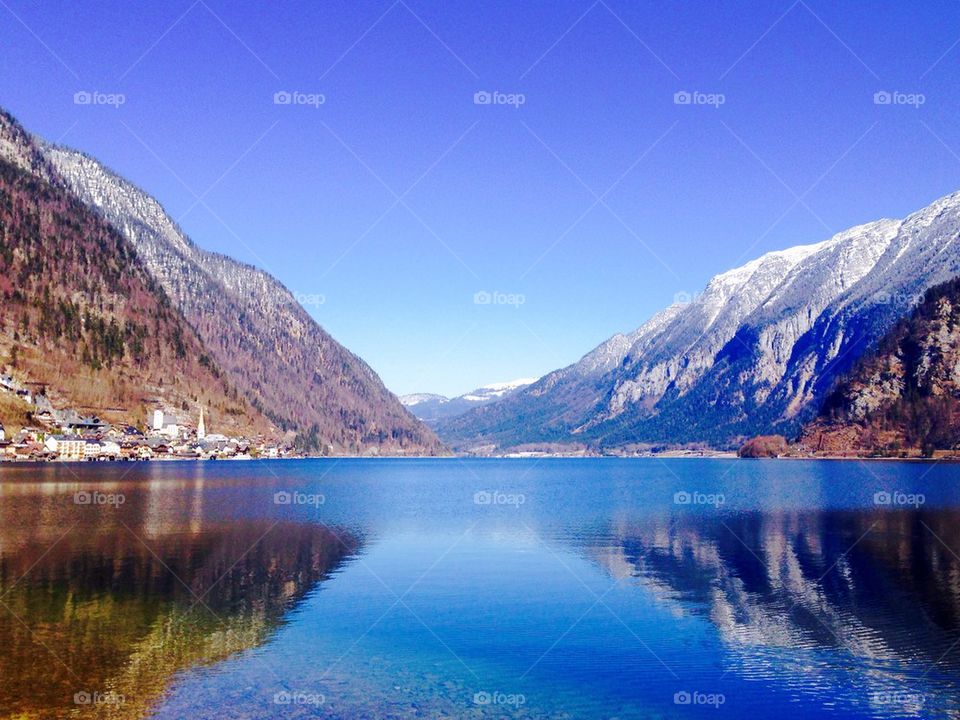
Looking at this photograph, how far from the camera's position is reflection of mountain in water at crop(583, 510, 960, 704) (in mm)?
37250

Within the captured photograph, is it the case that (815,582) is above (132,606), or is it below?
above

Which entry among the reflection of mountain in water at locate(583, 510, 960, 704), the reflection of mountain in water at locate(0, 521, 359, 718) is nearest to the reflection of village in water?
the reflection of mountain in water at locate(0, 521, 359, 718)

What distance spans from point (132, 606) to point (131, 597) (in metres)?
2.38

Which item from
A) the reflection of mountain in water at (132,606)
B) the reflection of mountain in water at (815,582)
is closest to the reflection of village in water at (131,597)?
the reflection of mountain in water at (132,606)

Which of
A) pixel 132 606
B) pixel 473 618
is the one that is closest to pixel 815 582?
pixel 473 618

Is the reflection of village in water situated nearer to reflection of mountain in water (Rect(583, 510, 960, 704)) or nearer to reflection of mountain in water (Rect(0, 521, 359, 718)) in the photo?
reflection of mountain in water (Rect(0, 521, 359, 718))

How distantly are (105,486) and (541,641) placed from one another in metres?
107

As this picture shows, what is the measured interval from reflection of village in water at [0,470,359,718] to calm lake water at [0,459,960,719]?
161mm

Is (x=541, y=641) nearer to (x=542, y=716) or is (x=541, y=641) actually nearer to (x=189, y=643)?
(x=542, y=716)

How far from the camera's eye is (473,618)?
43.8 m

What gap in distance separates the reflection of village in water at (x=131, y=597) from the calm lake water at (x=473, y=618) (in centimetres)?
16

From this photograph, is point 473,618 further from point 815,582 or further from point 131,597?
point 815,582

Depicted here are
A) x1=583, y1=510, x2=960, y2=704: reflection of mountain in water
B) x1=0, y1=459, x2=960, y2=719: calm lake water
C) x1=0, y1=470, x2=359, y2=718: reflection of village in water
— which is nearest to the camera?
x1=0, y1=459, x2=960, y2=719: calm lake water

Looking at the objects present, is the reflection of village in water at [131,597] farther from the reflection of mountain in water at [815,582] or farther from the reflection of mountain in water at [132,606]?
the reflection of mountain in water at [815,582]
